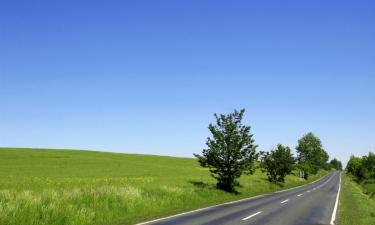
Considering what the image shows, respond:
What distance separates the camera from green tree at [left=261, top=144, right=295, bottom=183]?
5894cm

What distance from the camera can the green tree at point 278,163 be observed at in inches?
2320

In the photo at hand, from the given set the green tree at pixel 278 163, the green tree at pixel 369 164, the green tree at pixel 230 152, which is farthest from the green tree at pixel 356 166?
the green tree at pixel 230 152

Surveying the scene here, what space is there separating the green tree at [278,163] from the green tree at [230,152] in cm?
2174

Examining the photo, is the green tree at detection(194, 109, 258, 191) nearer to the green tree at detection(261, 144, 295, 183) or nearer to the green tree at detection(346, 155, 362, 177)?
the green tree at detection(261, 144, 295, 183)

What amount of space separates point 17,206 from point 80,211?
8.87 ft

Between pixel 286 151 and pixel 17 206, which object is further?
pixel 286 151

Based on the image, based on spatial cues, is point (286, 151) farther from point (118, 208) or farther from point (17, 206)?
point (17, 206)

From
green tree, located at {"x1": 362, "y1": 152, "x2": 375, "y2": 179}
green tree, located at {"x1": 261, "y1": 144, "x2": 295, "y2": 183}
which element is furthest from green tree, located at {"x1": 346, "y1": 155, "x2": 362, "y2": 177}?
green tree, located at {"x1": 261, "y1": 144, "x2": 295, "y2": 183}

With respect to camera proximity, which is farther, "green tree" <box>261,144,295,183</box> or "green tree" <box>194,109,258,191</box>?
"green tree" <box>261,144,295,183</box>

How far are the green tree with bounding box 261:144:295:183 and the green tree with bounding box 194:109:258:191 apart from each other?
2174 centimetres

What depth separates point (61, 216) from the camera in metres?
17.7

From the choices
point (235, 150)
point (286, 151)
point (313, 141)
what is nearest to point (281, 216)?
point (235, 150)

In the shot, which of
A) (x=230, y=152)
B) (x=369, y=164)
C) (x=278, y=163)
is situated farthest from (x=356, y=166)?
(x=230, y=152)

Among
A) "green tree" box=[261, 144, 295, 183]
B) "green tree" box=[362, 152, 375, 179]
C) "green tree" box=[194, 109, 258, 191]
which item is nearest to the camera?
"green tree" box=[194, 109, 258, 191]
